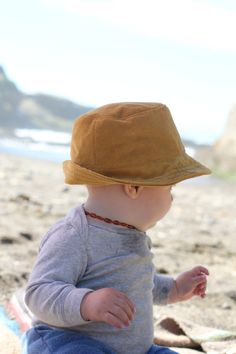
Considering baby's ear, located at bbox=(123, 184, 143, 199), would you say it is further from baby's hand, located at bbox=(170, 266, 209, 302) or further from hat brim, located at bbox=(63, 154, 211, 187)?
baby's hand, located at bbox=(170, 266, 209, 302)

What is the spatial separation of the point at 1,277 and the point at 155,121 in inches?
61.8

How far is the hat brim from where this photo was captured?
1.90 meters

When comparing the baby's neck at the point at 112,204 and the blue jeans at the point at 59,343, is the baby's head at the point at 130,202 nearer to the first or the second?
the baby's neck at the point at 112,204

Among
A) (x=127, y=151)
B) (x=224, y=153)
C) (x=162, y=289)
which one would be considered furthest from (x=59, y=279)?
(x=224, y=153)

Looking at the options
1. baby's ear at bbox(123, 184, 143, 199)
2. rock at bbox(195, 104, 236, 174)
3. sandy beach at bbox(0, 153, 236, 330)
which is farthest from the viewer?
rock at bbox(195, 104, 236, 174)

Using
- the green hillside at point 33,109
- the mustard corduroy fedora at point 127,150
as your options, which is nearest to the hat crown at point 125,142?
the mustard corduroy fedora at point 127,150

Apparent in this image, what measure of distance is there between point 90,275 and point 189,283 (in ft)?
1.44

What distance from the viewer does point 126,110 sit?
198 cm

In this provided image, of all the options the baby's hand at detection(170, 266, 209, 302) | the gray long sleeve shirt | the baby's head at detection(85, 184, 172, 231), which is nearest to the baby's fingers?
the baby's hand at detection(170, 266, 209, 302)

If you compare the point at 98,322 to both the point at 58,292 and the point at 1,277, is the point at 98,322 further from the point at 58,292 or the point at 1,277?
the point at 1,277

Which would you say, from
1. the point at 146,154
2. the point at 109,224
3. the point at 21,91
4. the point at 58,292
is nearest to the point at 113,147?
the point at 146,154

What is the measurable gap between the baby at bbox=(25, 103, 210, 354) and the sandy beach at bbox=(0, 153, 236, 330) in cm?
104

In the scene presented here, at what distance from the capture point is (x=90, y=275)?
195cm

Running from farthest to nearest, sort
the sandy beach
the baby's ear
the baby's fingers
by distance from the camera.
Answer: the sandy beach, the baby's fingers, the baby's ear
